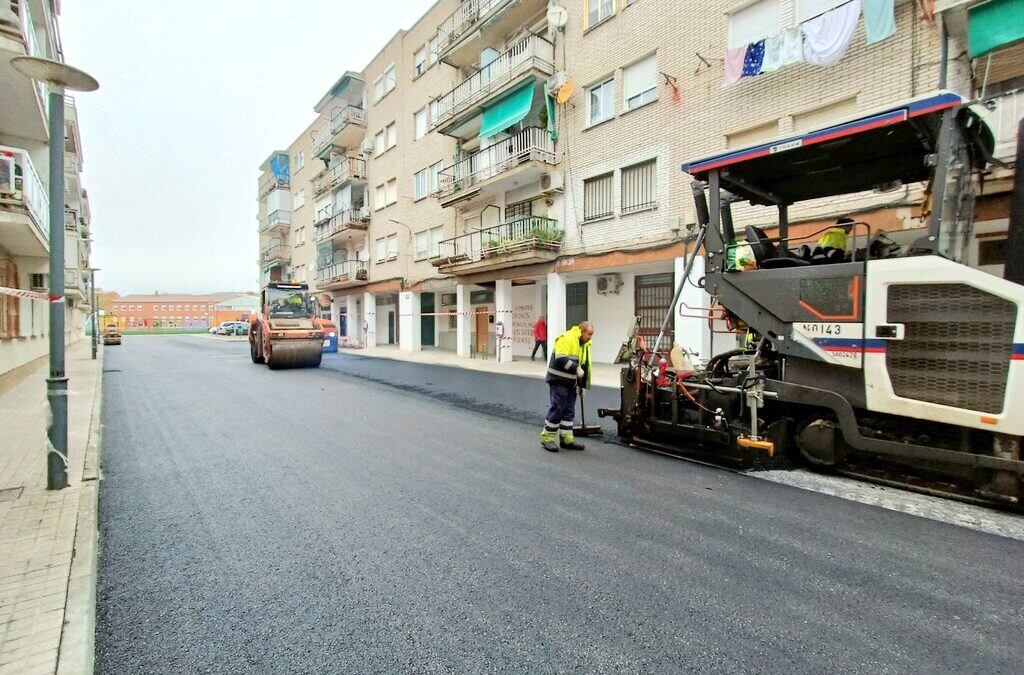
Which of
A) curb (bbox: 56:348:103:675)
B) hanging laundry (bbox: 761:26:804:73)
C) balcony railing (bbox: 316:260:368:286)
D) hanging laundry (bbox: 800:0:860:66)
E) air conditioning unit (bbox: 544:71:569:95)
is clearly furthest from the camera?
balcony railing (bbox: 316:260:368:286)

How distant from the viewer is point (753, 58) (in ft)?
36.2

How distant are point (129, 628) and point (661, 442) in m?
4.81

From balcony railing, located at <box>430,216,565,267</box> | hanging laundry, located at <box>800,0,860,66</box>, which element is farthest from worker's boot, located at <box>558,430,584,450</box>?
balcony railing, located at <box>430,216,565,267</box>

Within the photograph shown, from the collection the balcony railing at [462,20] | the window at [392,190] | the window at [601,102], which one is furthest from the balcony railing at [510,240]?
the balcony railing at [462,20]

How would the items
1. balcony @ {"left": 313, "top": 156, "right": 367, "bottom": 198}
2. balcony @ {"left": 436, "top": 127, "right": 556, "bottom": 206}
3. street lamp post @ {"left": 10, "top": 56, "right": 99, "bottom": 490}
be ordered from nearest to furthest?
street lamp post @ {"left": 10, "top": 56, "right": 99, "bottom": 490} → balcony @ {"left": 436, "top": 127, "right": 556, "bottom": 206} → balcony @ {"left": 313, "top": 156, "right": 367, "bottom": 198}

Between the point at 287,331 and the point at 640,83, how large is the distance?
41.1 feet

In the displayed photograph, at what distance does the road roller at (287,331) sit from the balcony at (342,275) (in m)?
11.0

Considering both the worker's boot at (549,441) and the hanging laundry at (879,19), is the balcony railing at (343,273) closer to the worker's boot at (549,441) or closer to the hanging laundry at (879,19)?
the hanging laundry at (879,19)

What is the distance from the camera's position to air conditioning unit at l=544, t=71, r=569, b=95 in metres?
16.1

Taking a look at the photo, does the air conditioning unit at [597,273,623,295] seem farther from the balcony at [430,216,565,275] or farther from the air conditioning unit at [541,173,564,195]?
the air conditioning unit at [541,173,564,195]

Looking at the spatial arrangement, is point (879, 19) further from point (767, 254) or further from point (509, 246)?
point (509, 246)

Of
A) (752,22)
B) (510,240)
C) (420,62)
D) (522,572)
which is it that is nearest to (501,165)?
(510,240)

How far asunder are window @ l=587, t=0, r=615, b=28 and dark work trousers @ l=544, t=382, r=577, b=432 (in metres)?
13.5

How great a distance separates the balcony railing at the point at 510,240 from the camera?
1591cm
